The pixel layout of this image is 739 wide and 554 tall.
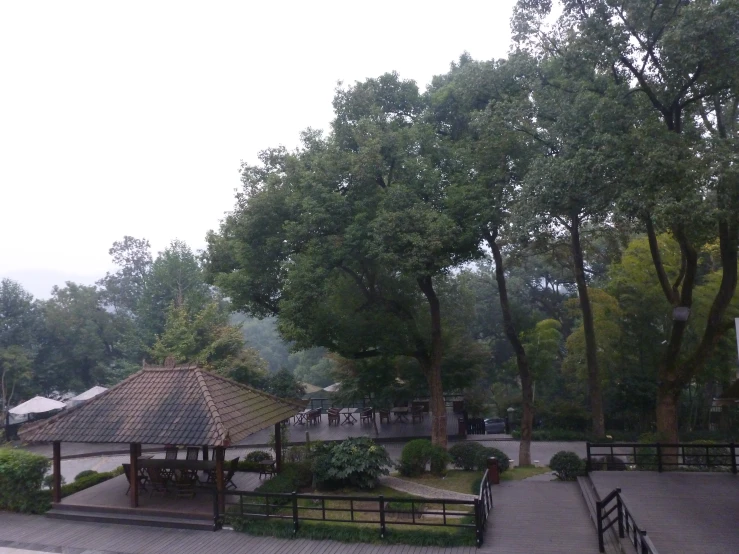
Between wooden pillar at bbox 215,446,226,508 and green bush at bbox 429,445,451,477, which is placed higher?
wooden pillar at bbox 215,446,226,508

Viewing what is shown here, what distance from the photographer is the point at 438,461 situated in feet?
55.2

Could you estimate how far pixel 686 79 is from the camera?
14.3 metres

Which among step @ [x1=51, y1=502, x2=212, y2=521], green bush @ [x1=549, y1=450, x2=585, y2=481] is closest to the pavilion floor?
step @ [x1=51, y1=502, x2=212, y2=521]

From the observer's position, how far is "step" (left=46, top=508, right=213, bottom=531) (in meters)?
12.7

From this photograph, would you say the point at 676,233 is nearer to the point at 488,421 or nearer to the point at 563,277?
the point at 488,421

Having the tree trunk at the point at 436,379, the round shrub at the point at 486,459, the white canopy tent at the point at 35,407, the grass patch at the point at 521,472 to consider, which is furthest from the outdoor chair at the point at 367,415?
the white canopy tent at the point at 35,407

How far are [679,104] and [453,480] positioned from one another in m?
11.9

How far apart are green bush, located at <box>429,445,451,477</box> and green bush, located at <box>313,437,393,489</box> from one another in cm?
200

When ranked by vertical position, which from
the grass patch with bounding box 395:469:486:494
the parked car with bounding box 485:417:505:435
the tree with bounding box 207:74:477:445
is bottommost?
the parked car with bounding box 485:417:505:435

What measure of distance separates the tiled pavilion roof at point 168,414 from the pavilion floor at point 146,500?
65.0 inches

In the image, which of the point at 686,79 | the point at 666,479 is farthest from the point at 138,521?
the point at 686,79

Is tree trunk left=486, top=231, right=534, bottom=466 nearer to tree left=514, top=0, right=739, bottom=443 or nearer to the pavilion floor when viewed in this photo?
tree left=514, top=0, right=739, bottom=443

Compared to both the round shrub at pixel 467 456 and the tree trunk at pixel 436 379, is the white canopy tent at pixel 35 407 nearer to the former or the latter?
the tree trunk at pixel 436 379

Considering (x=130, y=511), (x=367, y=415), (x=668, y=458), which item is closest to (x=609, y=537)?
(x=668, y=458)
